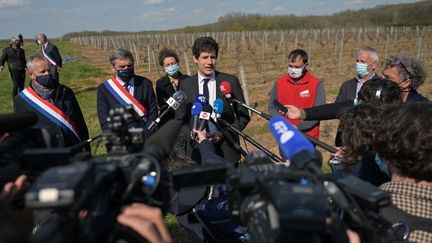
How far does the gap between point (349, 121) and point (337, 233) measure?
145 cm

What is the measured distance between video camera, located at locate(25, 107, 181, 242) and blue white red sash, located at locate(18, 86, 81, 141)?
2.68m

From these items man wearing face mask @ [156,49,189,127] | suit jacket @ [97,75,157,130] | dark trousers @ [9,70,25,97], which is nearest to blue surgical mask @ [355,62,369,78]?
man wearing face mask @ [156,49,189,127]

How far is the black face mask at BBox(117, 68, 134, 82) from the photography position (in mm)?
4328

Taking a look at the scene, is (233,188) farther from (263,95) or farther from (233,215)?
(263,95)

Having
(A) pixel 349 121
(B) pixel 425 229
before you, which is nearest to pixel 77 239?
(B) pixel 425 229

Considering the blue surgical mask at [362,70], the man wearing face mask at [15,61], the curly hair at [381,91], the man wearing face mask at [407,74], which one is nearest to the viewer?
the curly hair at [381,91]

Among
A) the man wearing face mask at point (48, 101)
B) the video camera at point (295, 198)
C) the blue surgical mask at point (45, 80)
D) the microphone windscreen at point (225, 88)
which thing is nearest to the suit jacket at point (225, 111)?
the microphone windscreen at point (225, 88)

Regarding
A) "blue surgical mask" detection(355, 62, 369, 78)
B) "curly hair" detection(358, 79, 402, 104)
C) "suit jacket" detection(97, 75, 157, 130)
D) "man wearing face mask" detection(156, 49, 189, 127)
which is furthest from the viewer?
"man wearing face mask" detection(156, 49, 189, 127)

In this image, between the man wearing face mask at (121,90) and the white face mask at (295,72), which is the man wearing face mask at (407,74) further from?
the man wearing face mask at (121,90)

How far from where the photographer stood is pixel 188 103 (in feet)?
13.5

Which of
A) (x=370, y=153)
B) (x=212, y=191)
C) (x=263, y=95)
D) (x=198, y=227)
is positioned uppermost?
(x=370, y=153)

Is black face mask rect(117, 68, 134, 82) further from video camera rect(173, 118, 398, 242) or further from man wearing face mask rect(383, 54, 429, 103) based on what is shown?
video camera rect(173, 118, 398, 242)

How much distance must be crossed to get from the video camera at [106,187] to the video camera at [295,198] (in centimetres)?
10

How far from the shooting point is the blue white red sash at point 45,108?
12.6 ft
